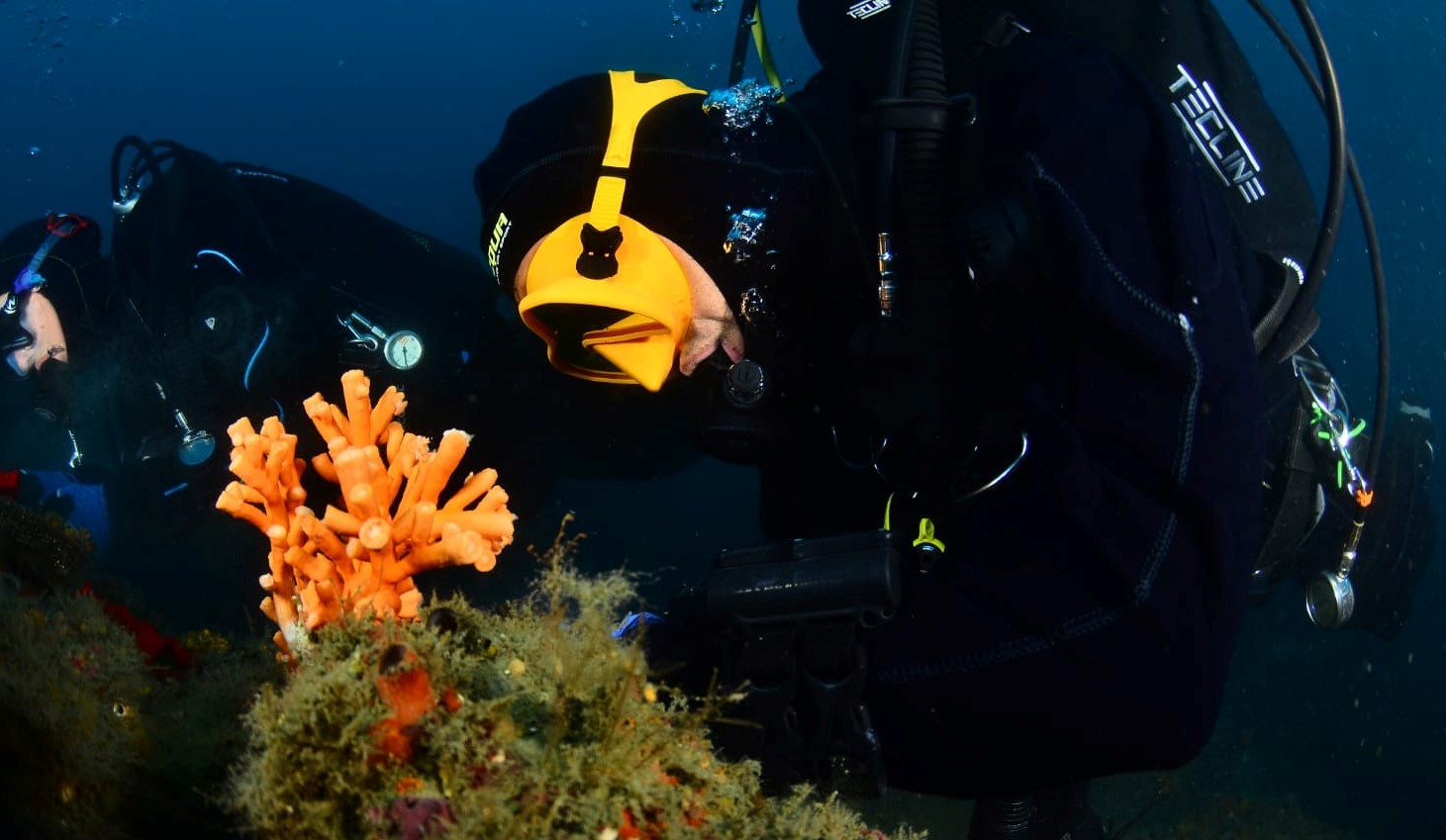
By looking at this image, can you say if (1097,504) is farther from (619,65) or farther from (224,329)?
(619,65)

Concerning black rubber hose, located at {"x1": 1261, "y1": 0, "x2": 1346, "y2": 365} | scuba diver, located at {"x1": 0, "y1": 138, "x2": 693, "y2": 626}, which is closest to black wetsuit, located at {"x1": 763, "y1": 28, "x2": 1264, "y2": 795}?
black rubber hose, located at {"x1": 1261, "y1": 0, "x2": 1346, "y2": 365}

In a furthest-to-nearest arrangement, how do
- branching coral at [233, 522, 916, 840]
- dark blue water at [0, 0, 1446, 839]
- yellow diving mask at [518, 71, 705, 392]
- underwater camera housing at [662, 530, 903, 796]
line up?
dark blue water at [0, 0, 1446, 839] < yellow diving mask at [518, 71, 705, 392] < underwater camera housing at [662, 530, 903, 796] < branching coral at [233, 522, 916, 840]

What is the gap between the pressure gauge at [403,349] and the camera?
14.4 feet

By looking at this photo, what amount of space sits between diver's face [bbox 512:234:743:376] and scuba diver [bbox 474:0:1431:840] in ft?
0.04

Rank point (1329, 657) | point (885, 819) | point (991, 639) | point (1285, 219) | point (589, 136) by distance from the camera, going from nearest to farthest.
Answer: point (991, 639) < point (589, 136) < point (1285, 219) < point (885, 819) < point (1329, 657)

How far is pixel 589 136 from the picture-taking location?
2676 mm

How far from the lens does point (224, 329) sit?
13.3 feet

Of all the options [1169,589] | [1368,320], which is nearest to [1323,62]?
[1169,589]

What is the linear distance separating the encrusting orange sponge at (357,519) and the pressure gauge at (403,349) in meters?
2.38

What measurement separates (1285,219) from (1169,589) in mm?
1924

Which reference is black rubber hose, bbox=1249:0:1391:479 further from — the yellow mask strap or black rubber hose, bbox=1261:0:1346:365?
the yellow mask strap

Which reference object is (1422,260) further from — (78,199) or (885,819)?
(78,199)

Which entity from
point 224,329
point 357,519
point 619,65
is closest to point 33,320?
point 224,329

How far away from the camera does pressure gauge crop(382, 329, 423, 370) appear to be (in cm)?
438
